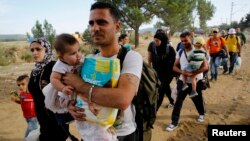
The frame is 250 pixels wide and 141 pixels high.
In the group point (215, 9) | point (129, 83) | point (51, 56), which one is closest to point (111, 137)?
point (129, 83)

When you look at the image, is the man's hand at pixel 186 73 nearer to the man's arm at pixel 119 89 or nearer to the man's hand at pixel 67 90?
the man's arm at pixel 119 89

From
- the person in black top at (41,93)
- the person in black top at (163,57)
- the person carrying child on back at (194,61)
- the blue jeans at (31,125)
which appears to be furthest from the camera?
the person in black top at (163,57)

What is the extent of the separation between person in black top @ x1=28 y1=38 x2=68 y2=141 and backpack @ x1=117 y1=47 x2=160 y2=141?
1293 millimetres

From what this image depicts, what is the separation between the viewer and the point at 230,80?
35.6ft

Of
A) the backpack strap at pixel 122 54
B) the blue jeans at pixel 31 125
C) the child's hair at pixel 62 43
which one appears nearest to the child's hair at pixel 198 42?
the blue jeans at pixel 31 125

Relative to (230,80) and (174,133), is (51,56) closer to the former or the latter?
(174,133)

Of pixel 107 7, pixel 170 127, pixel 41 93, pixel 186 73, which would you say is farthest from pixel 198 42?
pixel 107 7

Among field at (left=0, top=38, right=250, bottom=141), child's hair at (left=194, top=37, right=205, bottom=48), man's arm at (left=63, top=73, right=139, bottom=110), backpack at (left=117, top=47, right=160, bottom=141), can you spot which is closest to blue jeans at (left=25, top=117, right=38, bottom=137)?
field at (left=0, top=38, right=250, bottom=141)

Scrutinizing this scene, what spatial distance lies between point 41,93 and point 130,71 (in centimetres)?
167

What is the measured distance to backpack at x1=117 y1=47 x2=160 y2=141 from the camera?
7.93 ft

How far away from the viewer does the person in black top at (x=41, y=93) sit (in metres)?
3.39

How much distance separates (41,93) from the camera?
3.38m

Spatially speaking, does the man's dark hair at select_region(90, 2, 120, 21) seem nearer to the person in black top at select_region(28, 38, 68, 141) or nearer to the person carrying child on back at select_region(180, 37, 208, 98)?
the person in black top at select_region(28, 38, 68, 141)

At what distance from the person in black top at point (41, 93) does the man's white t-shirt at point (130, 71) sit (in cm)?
120
